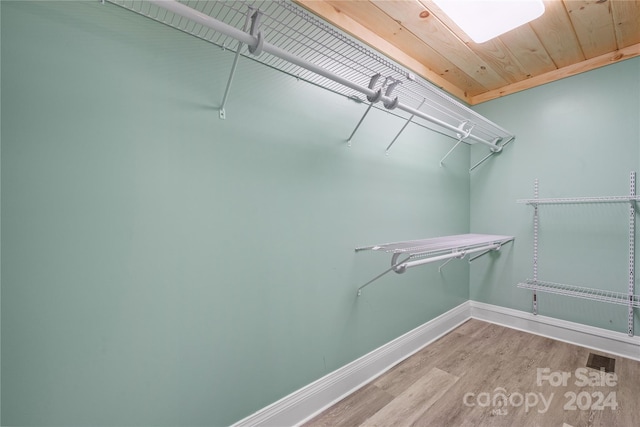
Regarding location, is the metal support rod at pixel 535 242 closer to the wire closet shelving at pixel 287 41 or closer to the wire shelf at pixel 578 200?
the wire shelf at pixel 578 200

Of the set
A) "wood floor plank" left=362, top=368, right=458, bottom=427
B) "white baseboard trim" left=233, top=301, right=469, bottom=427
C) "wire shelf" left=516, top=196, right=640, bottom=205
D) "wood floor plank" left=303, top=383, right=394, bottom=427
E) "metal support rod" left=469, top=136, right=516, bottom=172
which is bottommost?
"wood floor plank" left=303, top=383, right=394, bottom=427

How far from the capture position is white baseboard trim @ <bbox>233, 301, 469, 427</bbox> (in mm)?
1181

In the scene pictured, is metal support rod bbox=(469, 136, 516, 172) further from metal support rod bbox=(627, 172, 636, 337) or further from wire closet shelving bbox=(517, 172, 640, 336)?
metal support rod bbox=(627, 172, 636, 337)

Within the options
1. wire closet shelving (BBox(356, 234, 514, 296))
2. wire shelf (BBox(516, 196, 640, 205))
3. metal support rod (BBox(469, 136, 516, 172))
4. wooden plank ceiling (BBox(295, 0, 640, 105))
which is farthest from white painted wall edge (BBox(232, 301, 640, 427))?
wooden plank ceiling (BBox(295, 0, 640, 105))

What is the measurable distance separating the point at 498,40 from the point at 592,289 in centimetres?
183

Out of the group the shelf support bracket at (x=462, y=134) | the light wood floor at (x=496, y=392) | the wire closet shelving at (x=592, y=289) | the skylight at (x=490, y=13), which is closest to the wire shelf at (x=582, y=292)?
the wire closet shelving at (x=592, y=289)

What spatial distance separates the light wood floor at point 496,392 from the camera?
129 centimetres

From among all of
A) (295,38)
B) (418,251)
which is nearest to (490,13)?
(295,38)

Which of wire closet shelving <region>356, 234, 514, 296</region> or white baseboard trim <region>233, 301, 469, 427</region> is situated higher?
wire closet shelving <region>356, 234, 514, 296</region>

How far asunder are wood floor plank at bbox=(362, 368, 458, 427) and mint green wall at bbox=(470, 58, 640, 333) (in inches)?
46.2

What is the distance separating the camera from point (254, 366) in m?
1.13

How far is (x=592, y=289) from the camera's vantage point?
190 cm

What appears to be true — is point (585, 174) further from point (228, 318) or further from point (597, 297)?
point (228, 318)

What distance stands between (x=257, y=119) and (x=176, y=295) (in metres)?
0.76
